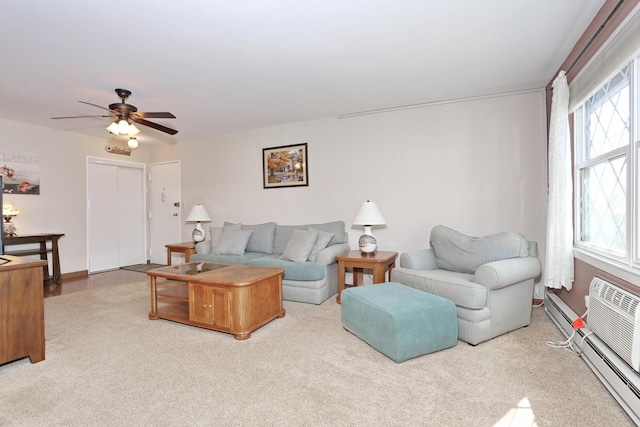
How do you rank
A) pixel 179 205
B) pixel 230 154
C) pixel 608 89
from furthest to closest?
pixel 179 205
pixel 230 154
pixel 608 89

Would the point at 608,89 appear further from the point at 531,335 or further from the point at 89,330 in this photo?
the point at 89,330

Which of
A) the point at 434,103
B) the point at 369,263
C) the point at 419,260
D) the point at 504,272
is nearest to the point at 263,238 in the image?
the point at 369,263

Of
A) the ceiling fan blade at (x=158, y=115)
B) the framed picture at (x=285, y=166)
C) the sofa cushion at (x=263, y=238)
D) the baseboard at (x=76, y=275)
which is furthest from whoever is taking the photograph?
the baseboard at (x=76, y=275)

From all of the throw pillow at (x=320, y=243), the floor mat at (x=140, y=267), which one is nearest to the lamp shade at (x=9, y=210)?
the floor mat at (x=140, y=267)

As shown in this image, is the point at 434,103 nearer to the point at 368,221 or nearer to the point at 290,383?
the point at 368,221

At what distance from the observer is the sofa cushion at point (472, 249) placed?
279 centimetres

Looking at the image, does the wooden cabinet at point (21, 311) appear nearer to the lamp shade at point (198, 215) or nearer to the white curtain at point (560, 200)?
the lamp shade at point (198, 215)

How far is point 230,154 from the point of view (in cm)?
535

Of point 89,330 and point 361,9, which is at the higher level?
point 361,9

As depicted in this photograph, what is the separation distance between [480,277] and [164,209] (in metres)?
5.45

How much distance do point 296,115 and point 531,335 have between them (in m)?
3.51

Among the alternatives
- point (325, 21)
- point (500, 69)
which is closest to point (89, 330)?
point (325, 21)

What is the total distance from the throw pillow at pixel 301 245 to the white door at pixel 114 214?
3.60 meters

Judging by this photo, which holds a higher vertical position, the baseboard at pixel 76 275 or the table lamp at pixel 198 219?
the table lamp at pixel 198 219
